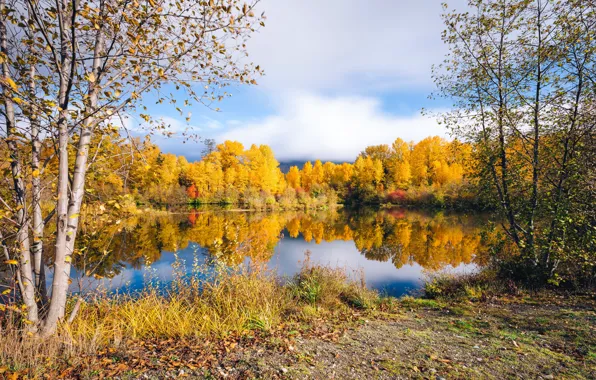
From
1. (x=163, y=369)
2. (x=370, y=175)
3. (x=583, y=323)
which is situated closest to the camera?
(x=163, y=369)

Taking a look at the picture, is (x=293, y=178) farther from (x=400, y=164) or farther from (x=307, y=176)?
(x=400, y=164)

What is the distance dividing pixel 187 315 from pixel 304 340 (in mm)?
2198

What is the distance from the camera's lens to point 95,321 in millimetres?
4828

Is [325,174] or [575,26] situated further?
[325,174]

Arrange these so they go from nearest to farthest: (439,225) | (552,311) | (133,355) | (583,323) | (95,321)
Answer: (133,355) < (95,321) < (583,323) < (552,311) < (439,225)

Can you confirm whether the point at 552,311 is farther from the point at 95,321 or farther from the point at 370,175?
the point at 370,175

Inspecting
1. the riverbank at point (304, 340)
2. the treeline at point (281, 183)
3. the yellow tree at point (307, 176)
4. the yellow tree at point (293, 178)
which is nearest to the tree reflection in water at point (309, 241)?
the riverbank at point (304, 340)

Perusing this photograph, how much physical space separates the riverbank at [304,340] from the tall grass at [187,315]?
0.02 m

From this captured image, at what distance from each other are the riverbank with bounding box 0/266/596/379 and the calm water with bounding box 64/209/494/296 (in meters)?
2.07

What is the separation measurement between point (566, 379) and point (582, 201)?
4.92 metres

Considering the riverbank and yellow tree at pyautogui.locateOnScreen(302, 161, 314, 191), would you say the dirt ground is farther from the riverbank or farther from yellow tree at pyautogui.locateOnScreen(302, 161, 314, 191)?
yellow tree at pyautogui.locateOnScreen(302, 161, 314, 191)

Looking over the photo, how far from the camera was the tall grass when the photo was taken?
3.79 metres

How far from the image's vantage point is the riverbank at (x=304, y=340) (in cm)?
372

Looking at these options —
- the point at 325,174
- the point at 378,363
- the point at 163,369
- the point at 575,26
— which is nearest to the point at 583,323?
the point at 378,363
